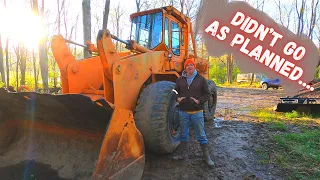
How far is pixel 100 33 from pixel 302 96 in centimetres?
827

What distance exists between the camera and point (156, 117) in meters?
3.89

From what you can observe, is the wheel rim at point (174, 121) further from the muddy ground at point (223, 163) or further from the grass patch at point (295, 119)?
the grass patch at point (295, 119)

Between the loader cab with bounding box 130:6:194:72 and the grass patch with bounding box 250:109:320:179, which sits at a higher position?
the loader cab with bounding box 130:6:194:72

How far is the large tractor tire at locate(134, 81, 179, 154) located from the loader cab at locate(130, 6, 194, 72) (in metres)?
1.42

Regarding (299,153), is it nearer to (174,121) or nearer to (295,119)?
(174,121)

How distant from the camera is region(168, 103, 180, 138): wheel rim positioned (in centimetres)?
436

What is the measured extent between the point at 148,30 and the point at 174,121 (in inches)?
90.4

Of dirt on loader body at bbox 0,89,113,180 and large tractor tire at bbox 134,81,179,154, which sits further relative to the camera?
large tractor tire at bbox 134,81,179,154

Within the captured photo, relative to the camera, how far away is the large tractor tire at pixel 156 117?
3.86 metres

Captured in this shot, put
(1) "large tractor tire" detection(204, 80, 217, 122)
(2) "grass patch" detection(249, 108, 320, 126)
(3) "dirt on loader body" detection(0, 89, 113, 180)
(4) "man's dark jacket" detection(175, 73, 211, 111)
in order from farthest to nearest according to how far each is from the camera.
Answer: (2) "grass patch" detection(249, 108, 320, 126)
(1) "large tractor tire" detection(204, 80, 217, 122)
(4) "man's dark jacket" detection(175, 73, 211, 111)
(3) "dirt on loader body" detection(0, 89, 113, 180)

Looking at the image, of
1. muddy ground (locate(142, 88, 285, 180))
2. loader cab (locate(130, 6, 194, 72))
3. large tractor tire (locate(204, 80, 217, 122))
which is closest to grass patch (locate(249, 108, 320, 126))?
large tractor tire (locate(204, 80, 217, 122))

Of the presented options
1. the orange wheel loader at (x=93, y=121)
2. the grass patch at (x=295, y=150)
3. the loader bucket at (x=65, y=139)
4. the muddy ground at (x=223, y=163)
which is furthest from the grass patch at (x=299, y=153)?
the loader bucket at (x=65, y=139)

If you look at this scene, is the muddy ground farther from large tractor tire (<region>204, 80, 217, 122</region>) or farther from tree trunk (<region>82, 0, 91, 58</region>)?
tree trunk (<region>82, 0, 91, 58</region>)

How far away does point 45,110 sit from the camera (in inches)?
137
